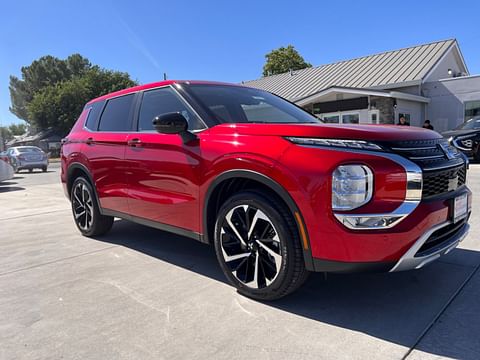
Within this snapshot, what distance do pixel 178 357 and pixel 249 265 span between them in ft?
2.99

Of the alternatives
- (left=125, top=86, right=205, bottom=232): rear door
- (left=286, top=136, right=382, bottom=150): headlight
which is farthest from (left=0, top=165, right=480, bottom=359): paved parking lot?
(left=286, top=136, right=382, bottom=150): headlight

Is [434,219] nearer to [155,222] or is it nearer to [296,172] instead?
[296,172]

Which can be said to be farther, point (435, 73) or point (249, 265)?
point (435, 73)

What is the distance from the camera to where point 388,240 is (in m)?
2.31

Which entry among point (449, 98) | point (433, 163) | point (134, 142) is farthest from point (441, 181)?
point (449, 98)

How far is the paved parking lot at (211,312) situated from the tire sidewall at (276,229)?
11 cm

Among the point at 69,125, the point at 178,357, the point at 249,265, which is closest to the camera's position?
the point at 178,357

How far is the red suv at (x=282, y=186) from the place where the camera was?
7.68 feet

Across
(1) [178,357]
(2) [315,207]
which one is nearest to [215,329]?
(1) [178,357]

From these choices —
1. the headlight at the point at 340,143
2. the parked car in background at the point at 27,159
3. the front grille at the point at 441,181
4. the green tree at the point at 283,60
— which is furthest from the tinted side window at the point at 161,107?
the green tree at the point at 283,60

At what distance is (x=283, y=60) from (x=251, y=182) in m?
44.8

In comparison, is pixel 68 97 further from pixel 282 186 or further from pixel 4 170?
pixel 282 186

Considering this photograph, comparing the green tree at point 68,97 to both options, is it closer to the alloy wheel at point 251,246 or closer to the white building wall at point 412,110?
the white building wall at point 412,110

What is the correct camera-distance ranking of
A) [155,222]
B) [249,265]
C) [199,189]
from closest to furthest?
1. [249,265]
2. [199,189]
3. [155,222]
